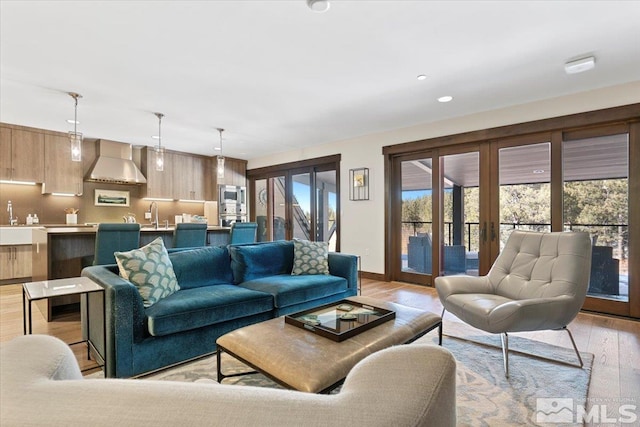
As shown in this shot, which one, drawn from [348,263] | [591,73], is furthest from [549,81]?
[348,263]

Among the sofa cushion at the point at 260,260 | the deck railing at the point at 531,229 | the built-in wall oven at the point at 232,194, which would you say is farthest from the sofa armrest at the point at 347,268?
the built-in wall oven at the point at 232,194

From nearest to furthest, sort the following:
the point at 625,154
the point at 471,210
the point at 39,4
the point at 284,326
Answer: the point at 284,326 < the point at 39,4 < the point at 625,154 < the point at 471,210

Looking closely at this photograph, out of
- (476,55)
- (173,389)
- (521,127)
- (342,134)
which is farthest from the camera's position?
(342,134)

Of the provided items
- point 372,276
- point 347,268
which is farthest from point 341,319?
point 372,276

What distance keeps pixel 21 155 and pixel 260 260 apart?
16.0 ft

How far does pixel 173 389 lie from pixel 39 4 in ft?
9.73

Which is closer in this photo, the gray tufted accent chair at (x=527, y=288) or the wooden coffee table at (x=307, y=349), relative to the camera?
the wooden coffee table at (x=307, y=349)

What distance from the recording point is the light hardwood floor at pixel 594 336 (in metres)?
2.10

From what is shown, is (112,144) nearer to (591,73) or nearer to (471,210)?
(471,210)

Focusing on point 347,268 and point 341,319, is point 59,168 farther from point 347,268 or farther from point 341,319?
point 341,319

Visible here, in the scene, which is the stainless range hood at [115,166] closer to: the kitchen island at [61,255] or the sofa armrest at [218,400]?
the kitchen island at [61,255]

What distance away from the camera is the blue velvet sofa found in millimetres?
2098

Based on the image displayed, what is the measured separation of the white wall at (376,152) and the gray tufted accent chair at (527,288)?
6.28 ft

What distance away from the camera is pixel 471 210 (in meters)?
4.72
